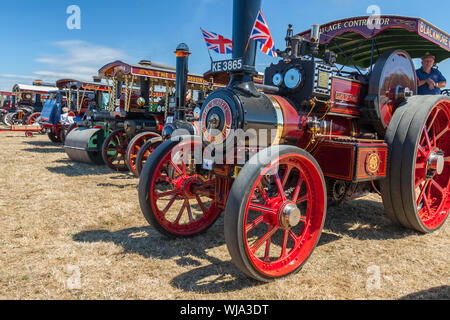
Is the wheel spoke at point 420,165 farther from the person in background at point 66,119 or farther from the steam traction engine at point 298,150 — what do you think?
the person in background at point 66,119

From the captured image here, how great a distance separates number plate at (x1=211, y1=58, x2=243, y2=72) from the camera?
2619mm

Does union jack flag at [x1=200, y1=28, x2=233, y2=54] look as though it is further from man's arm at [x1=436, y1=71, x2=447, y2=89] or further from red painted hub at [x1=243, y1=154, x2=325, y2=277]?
man's arm at [x1=436, y1=71, x2=447, y2=89]

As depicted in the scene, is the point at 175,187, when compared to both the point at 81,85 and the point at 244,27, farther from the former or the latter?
the point at 81,85

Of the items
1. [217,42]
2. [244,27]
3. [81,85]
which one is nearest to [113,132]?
[217,42]

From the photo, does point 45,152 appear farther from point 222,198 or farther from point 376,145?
point 376,145

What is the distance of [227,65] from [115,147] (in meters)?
4.85

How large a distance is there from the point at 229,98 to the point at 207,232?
1385mm

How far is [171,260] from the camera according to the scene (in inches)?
105

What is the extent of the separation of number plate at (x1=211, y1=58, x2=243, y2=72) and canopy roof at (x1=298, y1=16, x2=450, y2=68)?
4.90 ft

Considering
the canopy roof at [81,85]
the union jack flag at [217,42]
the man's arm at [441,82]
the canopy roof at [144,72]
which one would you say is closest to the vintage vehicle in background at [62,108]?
the canopy roof at [81,85]
